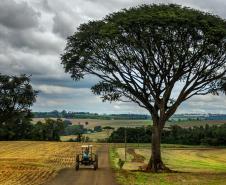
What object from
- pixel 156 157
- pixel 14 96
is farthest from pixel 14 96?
pixel 156 157

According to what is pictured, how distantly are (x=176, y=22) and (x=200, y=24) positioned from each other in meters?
2.36

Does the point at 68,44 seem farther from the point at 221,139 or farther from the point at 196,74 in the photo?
the point at 221,139

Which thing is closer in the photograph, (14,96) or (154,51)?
(154,51)

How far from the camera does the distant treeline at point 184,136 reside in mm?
120375

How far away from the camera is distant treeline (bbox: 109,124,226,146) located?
120375mm

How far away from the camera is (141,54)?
45562mm

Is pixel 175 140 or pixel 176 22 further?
pixel 175 140

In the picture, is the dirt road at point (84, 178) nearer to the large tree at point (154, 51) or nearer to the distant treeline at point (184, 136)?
the large tree at point (154, 51)

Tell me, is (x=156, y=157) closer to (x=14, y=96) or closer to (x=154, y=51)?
(x=154, y=51)

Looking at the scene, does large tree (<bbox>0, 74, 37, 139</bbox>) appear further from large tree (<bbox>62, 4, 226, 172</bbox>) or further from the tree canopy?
large tree (<bbox>62, 4, 226, 172</bbox>)

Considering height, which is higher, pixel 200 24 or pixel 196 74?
pixel 200 24

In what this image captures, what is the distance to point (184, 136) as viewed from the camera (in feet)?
415

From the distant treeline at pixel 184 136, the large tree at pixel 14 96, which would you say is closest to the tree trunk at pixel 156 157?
the large tree at pixel 14 96

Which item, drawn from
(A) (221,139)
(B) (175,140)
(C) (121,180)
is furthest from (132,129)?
(C) (121,180)
